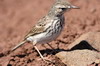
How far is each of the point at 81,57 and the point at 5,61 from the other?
6.28 feet

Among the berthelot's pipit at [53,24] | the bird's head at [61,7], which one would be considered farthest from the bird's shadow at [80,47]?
the bird's head at [61,7]

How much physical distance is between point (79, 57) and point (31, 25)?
234 inches

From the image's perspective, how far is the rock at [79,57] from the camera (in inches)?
292

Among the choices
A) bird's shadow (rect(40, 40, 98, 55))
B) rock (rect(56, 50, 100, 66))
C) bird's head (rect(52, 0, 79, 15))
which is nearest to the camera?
Answer: rock (rect(56, 50, 100, 66))

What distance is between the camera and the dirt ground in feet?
27.2

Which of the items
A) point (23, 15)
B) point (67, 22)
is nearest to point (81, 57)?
point (67, 22)

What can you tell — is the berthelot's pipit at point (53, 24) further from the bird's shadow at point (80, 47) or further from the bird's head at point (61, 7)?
the bird's shadow at point (80, 47)

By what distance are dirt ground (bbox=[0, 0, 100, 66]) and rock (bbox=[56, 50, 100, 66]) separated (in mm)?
175

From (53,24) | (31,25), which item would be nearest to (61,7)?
(53,24)

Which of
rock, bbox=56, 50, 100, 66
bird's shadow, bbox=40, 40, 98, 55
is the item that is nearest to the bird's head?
rock, bbox=56, 50, 100, 66

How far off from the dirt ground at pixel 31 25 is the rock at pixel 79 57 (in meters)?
0.18

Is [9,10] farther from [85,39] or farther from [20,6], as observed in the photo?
[85,39]

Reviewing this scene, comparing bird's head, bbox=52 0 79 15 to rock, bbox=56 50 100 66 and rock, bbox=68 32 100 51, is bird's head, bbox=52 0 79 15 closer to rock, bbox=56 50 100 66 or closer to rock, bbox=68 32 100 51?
rock, bbox=56 50 100 66

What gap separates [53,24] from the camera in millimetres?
7828
